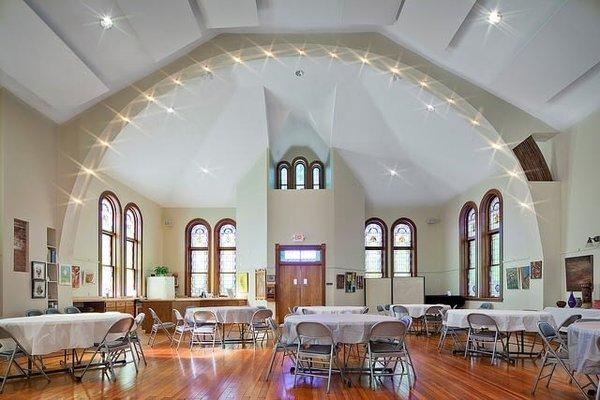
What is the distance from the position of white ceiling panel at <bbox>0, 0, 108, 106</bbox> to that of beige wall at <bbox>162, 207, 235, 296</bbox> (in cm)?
759

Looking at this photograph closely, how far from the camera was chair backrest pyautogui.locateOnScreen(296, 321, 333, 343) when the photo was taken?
6219 mm

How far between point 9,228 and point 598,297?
9.54 m

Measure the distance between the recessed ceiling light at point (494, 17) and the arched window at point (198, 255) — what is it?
1088 centimetres

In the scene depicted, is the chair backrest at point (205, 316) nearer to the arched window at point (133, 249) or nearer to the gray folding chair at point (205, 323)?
the gray folding chair at point (205, 323)

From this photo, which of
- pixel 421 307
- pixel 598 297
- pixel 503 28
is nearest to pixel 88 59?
pixel 503 28

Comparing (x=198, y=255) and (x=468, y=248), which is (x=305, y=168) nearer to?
(x=198, y=255)

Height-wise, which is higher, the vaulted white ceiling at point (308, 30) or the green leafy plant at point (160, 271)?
the vaulted white ceiling at point (308, 30)

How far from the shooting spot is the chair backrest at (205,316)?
10.1 m

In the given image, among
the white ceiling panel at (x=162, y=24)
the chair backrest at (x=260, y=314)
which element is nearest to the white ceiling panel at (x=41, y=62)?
the white ceiling panel at (x=162, y=24)

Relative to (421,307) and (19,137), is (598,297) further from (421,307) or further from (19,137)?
(19,137)

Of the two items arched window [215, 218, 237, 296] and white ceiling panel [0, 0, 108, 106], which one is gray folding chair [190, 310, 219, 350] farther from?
arched window [215, 218, 237, 296]

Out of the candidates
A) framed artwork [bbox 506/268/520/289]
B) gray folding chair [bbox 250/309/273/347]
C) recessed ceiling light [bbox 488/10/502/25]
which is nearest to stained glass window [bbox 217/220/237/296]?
gray folding chair [bbox 250/309/273/347]

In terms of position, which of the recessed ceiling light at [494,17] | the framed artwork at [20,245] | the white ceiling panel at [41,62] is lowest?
the framed artwork at [20,245]

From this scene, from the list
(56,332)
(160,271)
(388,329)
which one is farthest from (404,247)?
(56,332)
